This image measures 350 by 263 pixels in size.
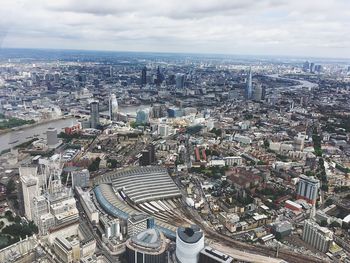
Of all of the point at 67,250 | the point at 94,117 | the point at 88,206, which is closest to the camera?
the point at 67,250

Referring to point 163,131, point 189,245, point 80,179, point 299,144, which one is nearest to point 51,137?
point 163,131

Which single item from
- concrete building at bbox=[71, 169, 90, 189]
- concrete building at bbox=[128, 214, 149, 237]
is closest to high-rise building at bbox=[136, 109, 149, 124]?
concrete building at bbox=[71, 169, 90, 189]

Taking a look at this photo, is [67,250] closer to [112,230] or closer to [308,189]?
[112,230]

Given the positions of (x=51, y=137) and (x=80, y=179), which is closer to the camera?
(x=80, y=179)

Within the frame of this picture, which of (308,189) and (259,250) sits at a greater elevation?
(308,189)

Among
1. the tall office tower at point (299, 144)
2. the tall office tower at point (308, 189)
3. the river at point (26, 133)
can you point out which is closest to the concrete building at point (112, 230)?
the tall office tower at point (308, 189)
